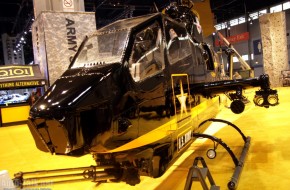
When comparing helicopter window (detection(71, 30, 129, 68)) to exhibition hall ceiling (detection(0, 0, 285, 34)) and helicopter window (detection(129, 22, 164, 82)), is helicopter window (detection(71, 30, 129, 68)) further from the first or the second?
exhibition hall ceiling (detection(0, 0, 285, 34))

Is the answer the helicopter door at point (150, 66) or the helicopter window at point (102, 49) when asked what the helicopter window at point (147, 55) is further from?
the helicopter window at point (102, 49)

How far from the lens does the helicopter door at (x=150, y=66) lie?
312cm

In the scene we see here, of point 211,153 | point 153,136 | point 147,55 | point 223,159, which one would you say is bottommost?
point 223,159

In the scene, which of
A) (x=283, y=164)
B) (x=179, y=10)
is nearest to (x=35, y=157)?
(x=179, y=10)

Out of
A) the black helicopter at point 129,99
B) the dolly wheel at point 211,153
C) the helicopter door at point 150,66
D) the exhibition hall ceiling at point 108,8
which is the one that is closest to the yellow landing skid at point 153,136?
the black helicopter at point 129,99

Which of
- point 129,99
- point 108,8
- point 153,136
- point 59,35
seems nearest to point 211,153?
point 153,136

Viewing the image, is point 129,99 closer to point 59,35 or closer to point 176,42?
point 176,42

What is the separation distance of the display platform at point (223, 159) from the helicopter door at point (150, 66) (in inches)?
62.5

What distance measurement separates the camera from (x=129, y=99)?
284 cm

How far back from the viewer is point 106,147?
108 inches

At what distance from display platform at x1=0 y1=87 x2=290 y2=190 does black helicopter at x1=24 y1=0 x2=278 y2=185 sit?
3.47 feet

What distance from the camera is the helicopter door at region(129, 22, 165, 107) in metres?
3.12

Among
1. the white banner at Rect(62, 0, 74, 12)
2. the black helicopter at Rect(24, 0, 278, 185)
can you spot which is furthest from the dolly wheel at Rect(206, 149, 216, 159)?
the white banner at Rect(62, 0, 74, 12)

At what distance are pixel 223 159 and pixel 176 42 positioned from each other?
289 cm
